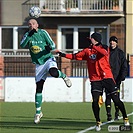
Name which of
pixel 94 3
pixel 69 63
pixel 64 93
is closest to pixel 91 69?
pixel 64 93

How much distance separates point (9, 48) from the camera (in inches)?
1337

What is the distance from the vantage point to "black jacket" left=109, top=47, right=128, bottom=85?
14.8m

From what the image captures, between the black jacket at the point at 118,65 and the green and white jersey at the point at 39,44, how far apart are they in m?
2.05

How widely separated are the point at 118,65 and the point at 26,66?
14247mm

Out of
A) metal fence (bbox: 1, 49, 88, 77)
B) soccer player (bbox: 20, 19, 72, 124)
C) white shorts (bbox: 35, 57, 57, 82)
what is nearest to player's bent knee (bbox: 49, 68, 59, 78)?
soccer player (bbox: 20, 19, 72, 124)

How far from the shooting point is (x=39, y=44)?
13242 mm

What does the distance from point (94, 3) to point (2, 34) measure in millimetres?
5409

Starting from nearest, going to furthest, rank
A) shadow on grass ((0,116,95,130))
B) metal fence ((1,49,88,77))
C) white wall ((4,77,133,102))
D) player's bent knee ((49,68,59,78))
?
1. shadow on grass ((0,116,95,130))
2. player's bent knee ((49,68,59,78))
3. white wall ((4,77,133,102))
4. metal fence ((1,49,88,77))

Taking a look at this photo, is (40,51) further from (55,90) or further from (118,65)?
(55,90)

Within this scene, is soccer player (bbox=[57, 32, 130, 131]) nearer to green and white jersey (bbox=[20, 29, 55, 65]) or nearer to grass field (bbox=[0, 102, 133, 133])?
grass field (bbox=[0, 102, 133, 133])

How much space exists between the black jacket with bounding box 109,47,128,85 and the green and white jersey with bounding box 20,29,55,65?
6.71 ft

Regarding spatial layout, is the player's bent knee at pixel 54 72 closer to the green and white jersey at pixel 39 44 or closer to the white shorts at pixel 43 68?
the white shorts at pixel 43 68

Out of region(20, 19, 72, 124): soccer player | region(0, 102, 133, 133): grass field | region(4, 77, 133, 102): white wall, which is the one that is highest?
region(20, 19, 72, 124): soccer player

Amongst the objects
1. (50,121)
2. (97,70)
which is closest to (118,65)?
(50,121)
